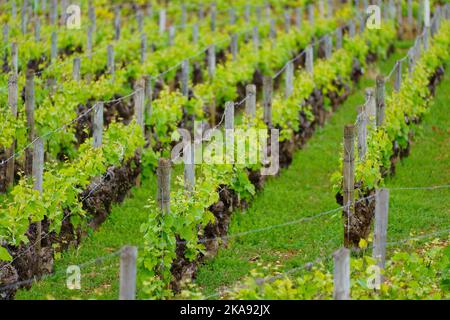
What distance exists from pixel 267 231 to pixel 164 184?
310 centimetres

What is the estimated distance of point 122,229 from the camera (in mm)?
14516

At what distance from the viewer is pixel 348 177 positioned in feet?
43.4

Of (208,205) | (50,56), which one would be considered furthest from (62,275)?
(50,56)

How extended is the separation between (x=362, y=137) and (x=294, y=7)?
17.4 meters

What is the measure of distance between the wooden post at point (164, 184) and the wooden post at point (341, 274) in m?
2.71

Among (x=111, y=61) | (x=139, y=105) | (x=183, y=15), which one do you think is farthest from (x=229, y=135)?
(x=183, y=15)

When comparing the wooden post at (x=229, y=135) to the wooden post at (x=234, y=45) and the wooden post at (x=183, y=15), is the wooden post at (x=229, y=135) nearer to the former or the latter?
the wooden post at (x=234, y=45)

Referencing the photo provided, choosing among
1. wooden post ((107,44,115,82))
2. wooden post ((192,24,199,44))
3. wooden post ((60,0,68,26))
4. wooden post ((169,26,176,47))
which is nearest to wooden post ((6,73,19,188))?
wooden post ((107,44,115,82))

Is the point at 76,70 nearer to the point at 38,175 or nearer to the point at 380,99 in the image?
the point at 380,99

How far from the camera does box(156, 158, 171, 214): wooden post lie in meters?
11.4

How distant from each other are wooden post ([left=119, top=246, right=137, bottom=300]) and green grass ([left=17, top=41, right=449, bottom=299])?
225 cm

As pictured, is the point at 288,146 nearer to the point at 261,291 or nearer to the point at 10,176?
the point at 10,176

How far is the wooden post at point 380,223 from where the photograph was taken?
1066cm

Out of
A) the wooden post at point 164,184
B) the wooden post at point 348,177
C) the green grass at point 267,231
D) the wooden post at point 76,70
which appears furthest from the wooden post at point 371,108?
the wooden post at point 76,70
